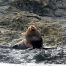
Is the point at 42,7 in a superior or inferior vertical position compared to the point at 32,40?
inferior

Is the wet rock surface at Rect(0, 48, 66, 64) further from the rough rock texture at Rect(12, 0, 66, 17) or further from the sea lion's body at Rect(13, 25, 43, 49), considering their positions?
the rough rock texture at Rect(12, 0, 66, 17)

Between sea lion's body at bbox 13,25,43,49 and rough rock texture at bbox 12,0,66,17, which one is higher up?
sea lion's body at bbox 13,25,43,49

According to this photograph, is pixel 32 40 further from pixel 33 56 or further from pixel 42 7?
pixel 42 7

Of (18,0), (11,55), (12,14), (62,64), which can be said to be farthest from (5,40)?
(62,64)

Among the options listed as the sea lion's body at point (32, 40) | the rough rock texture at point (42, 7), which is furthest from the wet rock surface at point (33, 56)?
the rough rock texture at point (42, 7)

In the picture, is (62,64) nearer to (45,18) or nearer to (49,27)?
(49,27)

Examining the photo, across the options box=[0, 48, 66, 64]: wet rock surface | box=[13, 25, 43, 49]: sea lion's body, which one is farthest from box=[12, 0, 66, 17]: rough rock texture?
box=[0, 48, 66, 64]: wet rock surface

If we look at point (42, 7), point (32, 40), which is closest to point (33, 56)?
point (32, 40)

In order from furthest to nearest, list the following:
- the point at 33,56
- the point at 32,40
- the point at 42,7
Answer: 1. the point at 42,7
2. the point at 32,40
3. the point at 33,56

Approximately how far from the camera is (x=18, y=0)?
18766mm

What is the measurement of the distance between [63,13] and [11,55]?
987cm

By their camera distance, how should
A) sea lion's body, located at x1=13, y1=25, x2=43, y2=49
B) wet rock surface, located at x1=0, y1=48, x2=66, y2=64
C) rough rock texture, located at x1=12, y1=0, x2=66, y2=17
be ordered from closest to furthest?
wet rock surface, located at x1=0, y1=48, x2=66, y2=64
sea lion's body, located at x1=13, y1=25, x2=43, y2=49
rough rock texture, located at x1=12, y1=0, x2=66, y2=17

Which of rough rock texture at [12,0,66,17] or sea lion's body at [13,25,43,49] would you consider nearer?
sea lion's body at [13,25,43,49]

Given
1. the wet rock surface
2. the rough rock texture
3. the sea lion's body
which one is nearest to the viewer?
the wet rock surface
